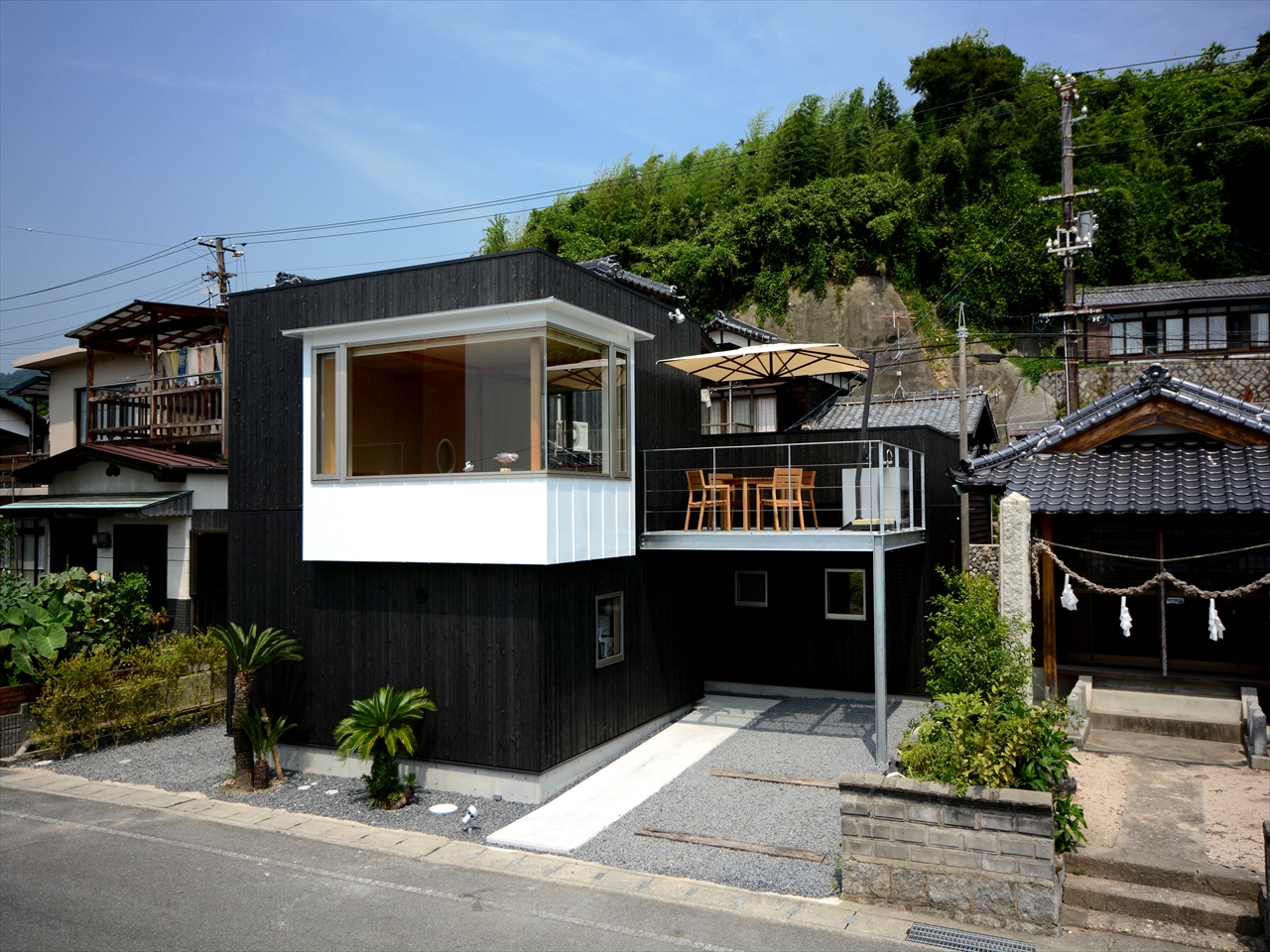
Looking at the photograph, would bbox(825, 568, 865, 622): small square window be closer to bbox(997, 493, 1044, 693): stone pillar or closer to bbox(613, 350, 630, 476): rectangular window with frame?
bbox(997, 493, 1044, 693): stone pillar

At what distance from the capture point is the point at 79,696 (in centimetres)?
1136

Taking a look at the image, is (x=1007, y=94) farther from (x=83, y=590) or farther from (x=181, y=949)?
(x=181, y=949)

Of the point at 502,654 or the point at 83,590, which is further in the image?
the point at 83,590

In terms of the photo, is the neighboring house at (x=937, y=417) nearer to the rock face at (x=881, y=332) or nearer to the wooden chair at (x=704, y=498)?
the wooden chair at (x=704, y=498)

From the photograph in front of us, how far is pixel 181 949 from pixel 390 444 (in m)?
5.53

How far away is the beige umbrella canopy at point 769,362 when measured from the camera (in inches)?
471

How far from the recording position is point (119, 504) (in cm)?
1491

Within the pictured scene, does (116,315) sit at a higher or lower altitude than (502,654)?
higher

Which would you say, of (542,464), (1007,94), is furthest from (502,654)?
(1007,94)

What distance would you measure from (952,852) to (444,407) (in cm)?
681

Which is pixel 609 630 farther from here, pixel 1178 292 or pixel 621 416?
pixel 1178 292

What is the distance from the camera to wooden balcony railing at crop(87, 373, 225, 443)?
640 inches

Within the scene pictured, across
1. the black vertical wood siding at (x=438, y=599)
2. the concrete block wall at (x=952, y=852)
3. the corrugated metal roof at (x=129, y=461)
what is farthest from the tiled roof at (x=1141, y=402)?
the corrugated metal roof at (x=129, y=461)

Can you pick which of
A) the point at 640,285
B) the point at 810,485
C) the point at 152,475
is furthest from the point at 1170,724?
the point at 152,475
